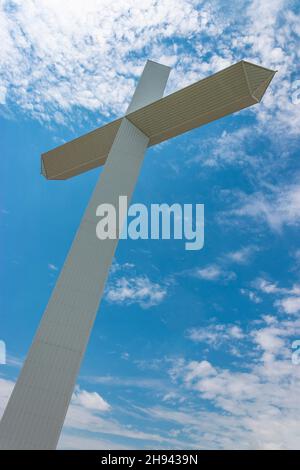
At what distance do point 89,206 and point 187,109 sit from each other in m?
6.03

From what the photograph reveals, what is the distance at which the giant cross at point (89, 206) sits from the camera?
32.0 feet

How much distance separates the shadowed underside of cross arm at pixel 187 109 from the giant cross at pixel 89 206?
39 millimetres

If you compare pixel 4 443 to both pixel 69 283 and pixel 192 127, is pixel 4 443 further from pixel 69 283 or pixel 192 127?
pixel 192 127

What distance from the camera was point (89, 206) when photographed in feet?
44.1

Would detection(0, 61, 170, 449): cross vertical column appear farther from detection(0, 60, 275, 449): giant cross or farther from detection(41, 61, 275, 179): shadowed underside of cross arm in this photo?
detection(41, 61, 275, 179): shadowed underside of cross arm

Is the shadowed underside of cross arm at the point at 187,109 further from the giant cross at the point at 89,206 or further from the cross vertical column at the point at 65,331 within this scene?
the cross vertical column at the point at 65,331

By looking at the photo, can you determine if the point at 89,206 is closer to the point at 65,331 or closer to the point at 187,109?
the point at 65,331

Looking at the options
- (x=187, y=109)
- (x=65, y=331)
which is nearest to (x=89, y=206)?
(x=65, y=331)

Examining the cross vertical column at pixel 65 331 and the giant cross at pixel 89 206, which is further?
the giant cross at pixel 89 206

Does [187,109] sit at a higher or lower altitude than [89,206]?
higher

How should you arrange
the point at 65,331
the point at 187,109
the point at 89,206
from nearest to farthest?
Answer: the point at 65,331
the point at 89,206
the point at 187,109

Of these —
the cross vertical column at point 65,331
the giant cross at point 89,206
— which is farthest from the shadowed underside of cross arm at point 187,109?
the cross vertical column at point 65,331

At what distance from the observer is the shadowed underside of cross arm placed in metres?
14.4

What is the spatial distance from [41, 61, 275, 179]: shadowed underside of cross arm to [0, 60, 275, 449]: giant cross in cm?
4
